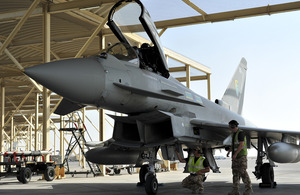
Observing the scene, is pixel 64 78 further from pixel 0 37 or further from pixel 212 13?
pixel 0 37

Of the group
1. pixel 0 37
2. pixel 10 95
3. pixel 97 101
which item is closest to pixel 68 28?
pixel 0 37

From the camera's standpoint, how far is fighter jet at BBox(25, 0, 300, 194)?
20.7 feet

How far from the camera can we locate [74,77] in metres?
6.13

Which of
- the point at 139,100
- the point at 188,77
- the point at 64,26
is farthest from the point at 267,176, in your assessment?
the point at 188,77

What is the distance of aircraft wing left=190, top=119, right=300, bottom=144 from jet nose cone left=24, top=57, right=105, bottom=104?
292cm

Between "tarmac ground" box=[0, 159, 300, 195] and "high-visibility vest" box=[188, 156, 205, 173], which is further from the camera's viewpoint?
"tarmac ground" box=[0, 159, 300, 195]

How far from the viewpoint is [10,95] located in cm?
3058

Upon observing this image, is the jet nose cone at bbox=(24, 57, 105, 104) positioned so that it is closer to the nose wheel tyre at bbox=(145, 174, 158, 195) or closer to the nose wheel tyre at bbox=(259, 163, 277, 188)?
the nose wheel tyre at bbox=(145, 174, 158, 195)

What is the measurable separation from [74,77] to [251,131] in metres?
5.17

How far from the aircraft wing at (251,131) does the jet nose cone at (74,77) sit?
9.59 feet

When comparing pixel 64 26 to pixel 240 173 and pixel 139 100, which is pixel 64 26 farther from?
pixel 240 173

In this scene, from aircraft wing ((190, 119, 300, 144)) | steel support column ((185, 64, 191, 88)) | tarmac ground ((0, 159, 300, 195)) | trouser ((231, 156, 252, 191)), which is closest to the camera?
trouser ((231, 156, 252, 191))

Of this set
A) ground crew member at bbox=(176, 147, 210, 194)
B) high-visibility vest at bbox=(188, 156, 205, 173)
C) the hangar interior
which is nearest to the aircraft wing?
ground crew member at bbox=(176, 147, 210, 194)

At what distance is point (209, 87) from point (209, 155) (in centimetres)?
1575
